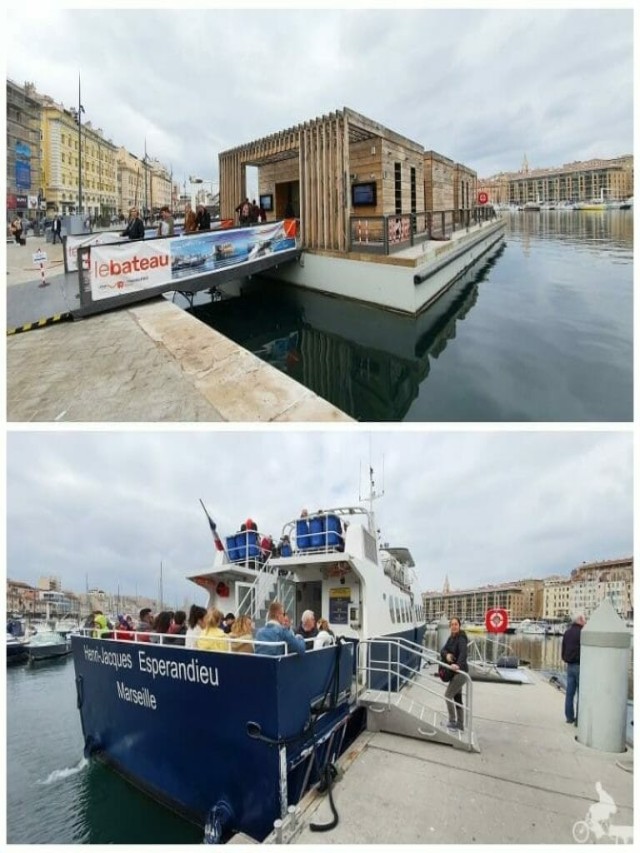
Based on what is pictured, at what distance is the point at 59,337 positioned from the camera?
9.28 meters

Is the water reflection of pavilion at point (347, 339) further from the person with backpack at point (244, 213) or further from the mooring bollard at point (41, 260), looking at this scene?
the mooring bollard at point (41, 260)

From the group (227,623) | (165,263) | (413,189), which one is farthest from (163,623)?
(413,189)

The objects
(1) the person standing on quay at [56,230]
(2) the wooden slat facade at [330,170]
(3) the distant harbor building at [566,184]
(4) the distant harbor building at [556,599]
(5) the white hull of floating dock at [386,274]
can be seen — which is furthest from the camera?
(3) the distant harbor building at [566,184]

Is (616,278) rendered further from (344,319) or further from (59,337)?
(59,337)

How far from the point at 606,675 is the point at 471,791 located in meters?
1.92

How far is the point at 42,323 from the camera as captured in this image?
9.76 meters

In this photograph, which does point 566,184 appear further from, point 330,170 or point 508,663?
point 508,663

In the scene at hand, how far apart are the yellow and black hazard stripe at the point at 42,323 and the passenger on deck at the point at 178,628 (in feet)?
19.9

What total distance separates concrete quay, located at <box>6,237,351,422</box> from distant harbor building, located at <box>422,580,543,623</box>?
6819cm

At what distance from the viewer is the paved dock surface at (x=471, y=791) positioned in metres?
3.83

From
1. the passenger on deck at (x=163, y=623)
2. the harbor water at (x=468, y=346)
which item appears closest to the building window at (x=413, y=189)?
the harbor water at (x=468, y=346)

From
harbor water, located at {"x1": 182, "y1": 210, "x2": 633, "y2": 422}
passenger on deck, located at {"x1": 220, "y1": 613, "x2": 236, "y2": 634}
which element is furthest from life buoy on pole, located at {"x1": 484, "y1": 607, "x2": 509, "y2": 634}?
passenger on deck, located at {"x1": 220, "y1": 613, "x2": 236, "y2": 634}

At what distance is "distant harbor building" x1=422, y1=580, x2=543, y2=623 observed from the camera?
247 ft

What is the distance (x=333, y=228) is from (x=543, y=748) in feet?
45.1
